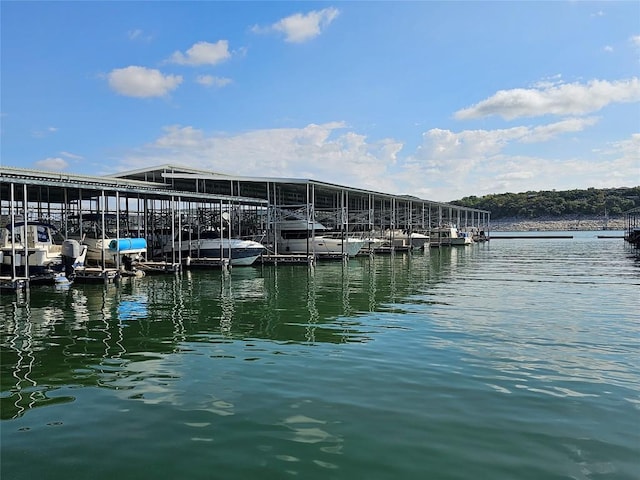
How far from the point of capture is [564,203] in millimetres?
156750

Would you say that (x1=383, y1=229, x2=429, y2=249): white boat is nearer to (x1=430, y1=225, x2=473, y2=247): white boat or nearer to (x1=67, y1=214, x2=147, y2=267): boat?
(x1=430, y1=225, x2=473, y2=247): white boat

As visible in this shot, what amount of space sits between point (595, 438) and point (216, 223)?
1387 inches

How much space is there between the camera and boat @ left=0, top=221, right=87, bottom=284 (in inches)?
832

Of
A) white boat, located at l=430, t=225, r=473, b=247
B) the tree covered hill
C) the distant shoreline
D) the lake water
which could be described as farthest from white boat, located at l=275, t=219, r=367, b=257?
the tree covered hill

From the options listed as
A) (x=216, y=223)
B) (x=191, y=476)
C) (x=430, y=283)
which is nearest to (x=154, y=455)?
(x=191, y=476)

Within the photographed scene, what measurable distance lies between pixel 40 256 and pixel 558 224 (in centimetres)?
15245

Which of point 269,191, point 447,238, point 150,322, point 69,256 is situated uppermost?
point 269,191

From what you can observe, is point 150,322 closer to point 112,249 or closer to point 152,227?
A: point 112,249

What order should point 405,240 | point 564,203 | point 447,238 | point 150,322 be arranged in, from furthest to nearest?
point 564,203
point 447,238
point 405,240
point 150,322

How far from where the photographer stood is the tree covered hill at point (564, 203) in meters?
151

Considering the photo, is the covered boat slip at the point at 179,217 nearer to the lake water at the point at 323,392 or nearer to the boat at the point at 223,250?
the boat at the point at 223,250

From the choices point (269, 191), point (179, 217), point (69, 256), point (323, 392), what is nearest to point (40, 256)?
point (69, 256)

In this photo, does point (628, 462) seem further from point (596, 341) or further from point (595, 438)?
point (596, 341)

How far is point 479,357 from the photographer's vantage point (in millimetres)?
9367
